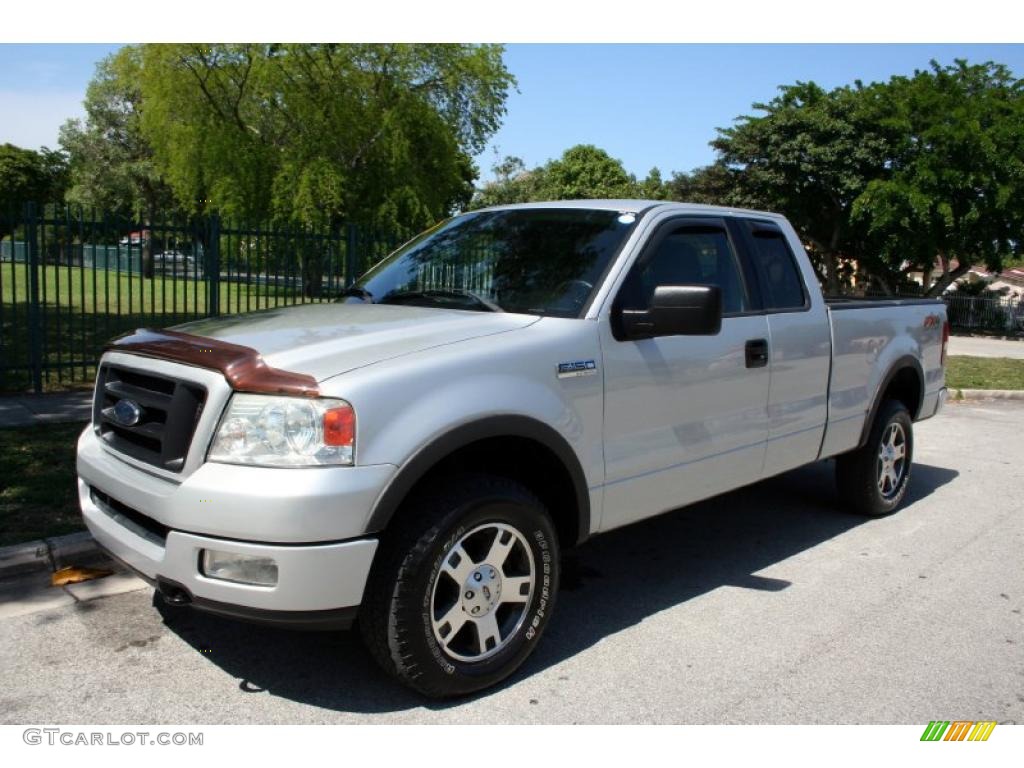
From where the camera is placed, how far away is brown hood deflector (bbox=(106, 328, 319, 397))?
3.00m

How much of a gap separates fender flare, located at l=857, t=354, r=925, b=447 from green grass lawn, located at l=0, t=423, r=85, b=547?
15.6 ft

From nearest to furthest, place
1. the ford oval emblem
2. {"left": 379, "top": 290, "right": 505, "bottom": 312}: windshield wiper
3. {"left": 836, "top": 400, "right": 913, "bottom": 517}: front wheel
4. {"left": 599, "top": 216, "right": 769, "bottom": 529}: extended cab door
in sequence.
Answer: the ford oval emblem < {"left": 599, "top": 216, "right": 769, "bottom": 529}: extended cab door < {"left": 379, "top": 290, "right": 505, "bottom": 312}: windshield wiper < {"left": 836, "top": 400, "right": 913, "bottom": 517}: front wheel

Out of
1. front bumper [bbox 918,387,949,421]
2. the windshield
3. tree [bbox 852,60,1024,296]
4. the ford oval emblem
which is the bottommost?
front bumper [bbox 918,387,949,421]

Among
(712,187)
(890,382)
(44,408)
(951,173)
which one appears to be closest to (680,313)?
(890,382)

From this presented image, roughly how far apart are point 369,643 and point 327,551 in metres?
0.49

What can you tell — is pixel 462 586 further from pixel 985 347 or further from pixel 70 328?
pixel 985 347

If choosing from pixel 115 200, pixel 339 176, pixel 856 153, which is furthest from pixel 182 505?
pixel 115 200

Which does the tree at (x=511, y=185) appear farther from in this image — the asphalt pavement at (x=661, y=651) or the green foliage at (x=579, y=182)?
the asphalt pavement at (x=661, y=651)

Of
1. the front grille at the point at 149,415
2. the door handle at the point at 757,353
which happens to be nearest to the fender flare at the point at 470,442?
the front grille at the point at 149,415

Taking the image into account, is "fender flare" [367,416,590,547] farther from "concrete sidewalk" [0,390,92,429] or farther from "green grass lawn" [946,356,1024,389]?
"green grass lawn" [946,356,1024,389]

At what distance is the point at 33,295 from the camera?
9141mm

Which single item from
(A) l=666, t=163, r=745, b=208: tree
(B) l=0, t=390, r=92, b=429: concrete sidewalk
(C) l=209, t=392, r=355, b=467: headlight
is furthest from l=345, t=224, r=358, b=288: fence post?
(A) l=666, t=163, r=745, b=208: tree

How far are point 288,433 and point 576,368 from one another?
1242 mm

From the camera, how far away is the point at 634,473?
3.96 m
